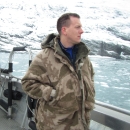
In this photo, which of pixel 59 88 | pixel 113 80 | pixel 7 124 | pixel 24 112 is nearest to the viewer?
pixel 59 88

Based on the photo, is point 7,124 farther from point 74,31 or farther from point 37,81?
point 74,31

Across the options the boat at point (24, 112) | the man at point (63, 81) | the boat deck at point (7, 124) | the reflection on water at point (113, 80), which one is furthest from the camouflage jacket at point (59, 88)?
the boat deck at point (7, 124)

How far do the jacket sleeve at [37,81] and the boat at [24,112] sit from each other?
63 centimetres

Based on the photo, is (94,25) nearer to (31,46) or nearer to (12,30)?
(31,46)

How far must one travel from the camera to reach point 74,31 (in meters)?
1.11

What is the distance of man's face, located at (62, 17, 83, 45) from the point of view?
111 centimetres

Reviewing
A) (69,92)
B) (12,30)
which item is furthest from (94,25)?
(69,92)

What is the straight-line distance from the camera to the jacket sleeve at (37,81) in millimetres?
1074

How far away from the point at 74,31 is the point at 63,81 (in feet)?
0.86

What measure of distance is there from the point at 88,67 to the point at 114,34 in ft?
4.04

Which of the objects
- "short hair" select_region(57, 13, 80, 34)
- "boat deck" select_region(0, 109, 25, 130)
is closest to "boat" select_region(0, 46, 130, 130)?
"boat deck" select_region(0, 109, 25, 130)

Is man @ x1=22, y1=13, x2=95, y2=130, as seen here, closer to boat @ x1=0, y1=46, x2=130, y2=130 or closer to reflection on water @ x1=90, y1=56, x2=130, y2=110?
boat @ x1=0, y1=46, x2=130, y2=130

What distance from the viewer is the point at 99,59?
2172mm

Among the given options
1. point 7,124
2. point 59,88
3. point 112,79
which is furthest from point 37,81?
point 7,124
